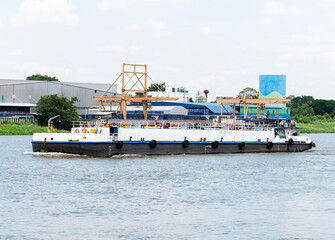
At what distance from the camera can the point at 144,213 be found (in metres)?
30.2

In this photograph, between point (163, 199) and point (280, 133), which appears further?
point (280, 133)

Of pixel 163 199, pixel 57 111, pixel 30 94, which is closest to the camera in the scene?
pixel 163 199

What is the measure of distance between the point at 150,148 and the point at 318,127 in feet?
370

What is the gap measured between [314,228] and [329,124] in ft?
489

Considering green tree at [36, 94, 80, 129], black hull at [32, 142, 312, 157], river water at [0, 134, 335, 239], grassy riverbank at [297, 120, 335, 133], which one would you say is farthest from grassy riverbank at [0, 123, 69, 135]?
grassy riverbank at [297, 120, 335, 133]

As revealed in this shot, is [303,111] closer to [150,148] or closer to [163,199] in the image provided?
[150,148]

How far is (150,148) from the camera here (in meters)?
57.9

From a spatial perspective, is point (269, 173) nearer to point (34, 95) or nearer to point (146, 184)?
point (146, 184)

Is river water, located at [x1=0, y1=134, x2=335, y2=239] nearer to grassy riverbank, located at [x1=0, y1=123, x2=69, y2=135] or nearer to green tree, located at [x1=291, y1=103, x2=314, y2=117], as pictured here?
grassy riverbank, located at [x1=0, y1=123, x2=69, y2=135]

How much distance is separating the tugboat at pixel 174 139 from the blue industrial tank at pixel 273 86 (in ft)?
299

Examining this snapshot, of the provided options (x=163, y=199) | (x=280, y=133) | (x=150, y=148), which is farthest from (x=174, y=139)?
(x=163, y=199)

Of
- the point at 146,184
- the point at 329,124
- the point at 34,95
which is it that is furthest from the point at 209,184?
the point at 329,124

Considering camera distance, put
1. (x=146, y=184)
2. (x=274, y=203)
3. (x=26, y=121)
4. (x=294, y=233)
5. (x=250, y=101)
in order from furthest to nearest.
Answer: (x=26, y=121) < (x=250, y=101) < (x=146, y=184) < (x=274, y=203) < (x=294, y=233)

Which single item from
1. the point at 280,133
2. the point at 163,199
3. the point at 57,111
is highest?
the point at 57,111
